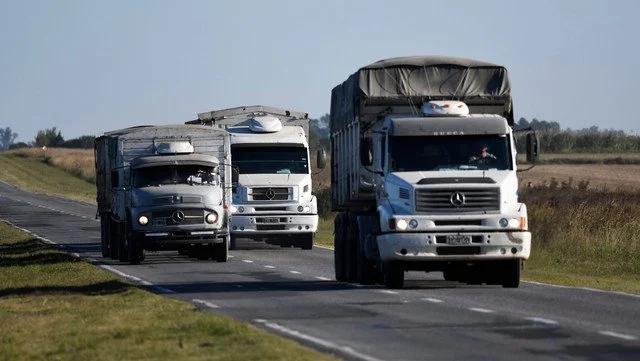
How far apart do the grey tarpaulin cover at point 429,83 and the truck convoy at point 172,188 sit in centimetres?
885

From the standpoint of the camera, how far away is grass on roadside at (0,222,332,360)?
55.8 feet

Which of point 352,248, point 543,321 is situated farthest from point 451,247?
point 543,321

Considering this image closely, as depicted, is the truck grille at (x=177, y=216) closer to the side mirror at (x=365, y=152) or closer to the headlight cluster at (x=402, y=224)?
the side mirror at (x=365, y=152)

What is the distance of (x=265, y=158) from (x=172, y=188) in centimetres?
658

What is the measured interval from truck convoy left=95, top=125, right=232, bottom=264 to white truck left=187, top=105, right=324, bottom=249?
15.1 ft

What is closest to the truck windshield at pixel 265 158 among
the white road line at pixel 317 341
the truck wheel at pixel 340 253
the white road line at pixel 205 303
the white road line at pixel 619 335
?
the truck wheel at pixel 340 253

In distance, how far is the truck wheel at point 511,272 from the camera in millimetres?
26688

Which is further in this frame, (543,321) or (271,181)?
(271,181)

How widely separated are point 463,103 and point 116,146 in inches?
509

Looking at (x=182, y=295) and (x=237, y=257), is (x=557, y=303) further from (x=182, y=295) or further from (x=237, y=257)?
(x=237, y=257)

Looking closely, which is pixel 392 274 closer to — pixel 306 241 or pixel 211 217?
pixel 211 217

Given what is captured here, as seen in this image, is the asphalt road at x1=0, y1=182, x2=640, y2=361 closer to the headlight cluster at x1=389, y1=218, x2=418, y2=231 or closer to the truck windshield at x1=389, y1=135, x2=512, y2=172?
the headlight cluster at x1=389, y1=218, x2=418, y2=231

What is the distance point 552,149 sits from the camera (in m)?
104

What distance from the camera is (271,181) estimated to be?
42.7m
